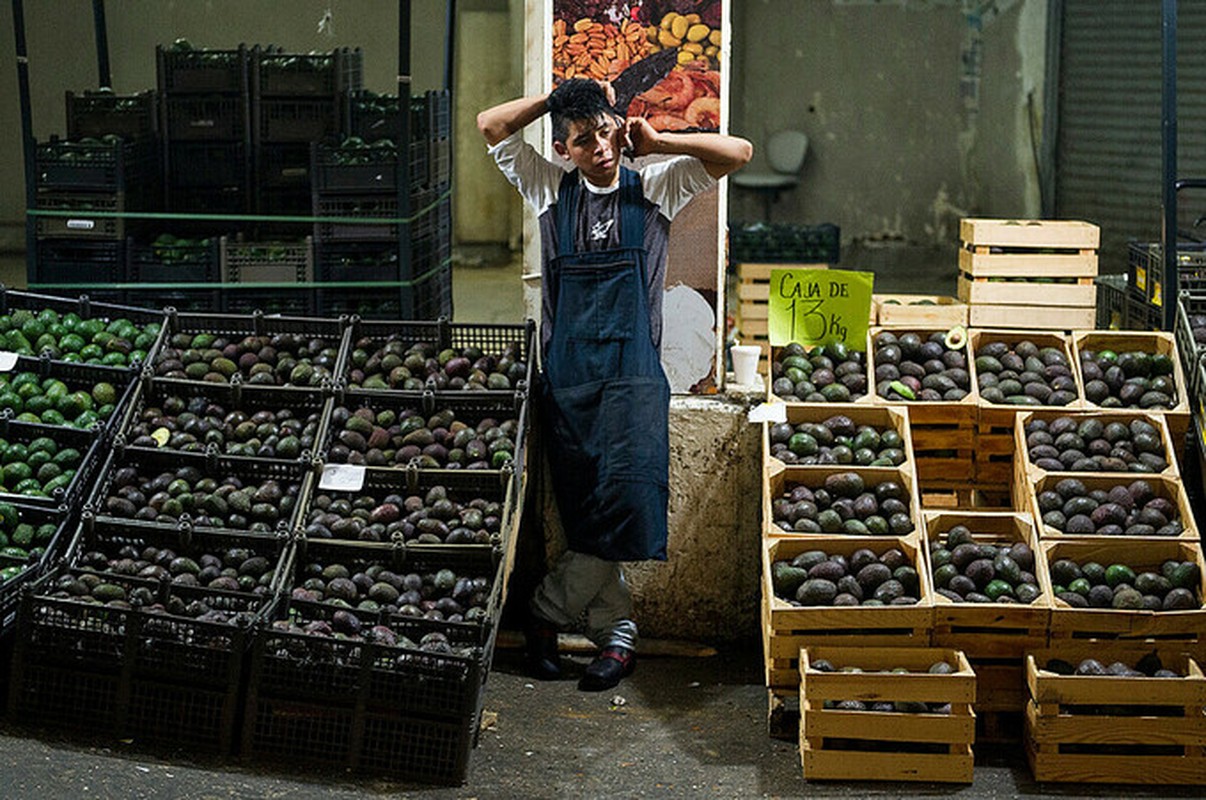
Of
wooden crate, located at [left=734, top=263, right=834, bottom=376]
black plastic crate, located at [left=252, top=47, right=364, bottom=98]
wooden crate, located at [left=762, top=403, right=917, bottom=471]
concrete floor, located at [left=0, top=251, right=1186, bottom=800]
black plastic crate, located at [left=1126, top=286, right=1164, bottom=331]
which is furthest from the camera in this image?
wooden crate, located at [left=734, top=263, right=834, bottom=376]

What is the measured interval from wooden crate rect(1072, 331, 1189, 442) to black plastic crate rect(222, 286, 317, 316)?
128 inches

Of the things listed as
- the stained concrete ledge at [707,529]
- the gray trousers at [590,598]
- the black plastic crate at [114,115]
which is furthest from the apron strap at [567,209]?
the black plastic crate at [114,115]

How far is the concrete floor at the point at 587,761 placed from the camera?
15.1 feet

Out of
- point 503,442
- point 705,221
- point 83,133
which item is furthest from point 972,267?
point 83,133

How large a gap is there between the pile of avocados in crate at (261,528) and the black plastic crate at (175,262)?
0.73m

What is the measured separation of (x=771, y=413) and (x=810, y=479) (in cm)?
30

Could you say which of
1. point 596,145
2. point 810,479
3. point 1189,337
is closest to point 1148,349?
point 1189,337

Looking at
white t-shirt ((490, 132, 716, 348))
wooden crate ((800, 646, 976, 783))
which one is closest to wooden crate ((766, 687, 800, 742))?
wooden crate ((800, 646, 976, 783))

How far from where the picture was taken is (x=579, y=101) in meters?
5.19

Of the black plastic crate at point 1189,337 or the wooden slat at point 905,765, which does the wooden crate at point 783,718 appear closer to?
the wooden slat at point 905,765

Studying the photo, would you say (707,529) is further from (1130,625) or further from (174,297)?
(174,297)

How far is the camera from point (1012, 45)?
41.8 ft

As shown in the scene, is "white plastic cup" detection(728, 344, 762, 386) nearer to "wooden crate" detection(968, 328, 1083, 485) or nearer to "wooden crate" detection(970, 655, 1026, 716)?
"wooden crate" detection(968, 328, 1083, 485)

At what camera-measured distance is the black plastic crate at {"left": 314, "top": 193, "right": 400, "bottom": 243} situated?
22.4 ft
